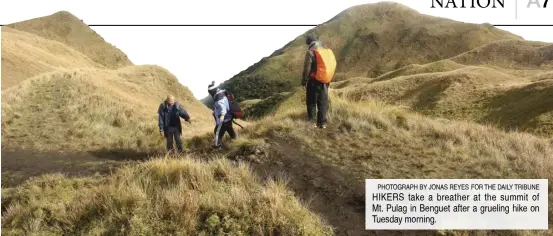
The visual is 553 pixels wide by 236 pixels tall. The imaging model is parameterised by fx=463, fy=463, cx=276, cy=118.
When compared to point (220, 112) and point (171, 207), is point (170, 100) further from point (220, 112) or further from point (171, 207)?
point (171, 207)

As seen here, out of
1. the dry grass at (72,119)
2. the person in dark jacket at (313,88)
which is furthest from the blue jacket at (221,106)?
the dry grass at (72,119)

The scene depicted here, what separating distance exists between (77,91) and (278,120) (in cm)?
1986

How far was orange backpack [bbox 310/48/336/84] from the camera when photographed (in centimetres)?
1033

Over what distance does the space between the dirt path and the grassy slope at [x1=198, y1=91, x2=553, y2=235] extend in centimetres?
367

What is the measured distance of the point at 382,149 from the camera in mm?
10047

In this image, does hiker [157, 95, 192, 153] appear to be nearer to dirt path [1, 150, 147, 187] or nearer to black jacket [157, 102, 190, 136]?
black jacket [157, 102, 190, 136]

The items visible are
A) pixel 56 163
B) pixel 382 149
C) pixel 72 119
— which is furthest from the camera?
pixel 72 119

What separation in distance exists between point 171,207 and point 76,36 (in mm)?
129303

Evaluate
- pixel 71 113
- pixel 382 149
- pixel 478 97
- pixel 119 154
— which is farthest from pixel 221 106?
pixel 478 97

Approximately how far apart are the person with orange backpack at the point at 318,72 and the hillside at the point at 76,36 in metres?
112

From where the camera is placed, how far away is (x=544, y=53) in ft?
325

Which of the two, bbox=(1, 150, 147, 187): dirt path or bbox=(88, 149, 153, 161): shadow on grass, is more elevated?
bbox=(1, 150, 147, 187): dirt path

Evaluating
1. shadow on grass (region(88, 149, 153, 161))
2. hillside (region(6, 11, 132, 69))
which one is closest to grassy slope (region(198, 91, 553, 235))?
shadow on grass (region(88, 149, 153, 161))

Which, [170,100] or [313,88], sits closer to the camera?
[313,88]
